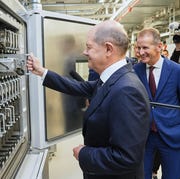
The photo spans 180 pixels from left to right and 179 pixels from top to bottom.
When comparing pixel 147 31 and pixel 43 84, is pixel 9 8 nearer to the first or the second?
pixel 43 84

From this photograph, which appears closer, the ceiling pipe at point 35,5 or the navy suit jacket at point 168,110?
the ceiling pipe at point 35,5

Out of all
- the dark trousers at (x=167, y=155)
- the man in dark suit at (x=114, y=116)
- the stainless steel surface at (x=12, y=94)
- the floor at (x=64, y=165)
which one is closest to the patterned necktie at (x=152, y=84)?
the dark trousers at (x=167, y=155)

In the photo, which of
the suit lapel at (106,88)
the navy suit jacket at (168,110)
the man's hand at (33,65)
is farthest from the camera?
the navy suit jacket at (168,110)

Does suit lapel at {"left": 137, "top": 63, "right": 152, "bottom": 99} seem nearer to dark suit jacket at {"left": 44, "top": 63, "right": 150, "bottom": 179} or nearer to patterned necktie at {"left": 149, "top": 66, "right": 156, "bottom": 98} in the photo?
patterned necktie at {"left": 149, "top": 66, "right": 156, "bottom": 98}

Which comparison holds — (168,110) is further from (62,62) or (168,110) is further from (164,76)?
(62,62)

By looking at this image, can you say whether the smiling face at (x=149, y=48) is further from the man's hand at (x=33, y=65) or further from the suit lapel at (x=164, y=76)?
the man's hand at (x=33, y=65)

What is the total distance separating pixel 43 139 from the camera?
1874mm

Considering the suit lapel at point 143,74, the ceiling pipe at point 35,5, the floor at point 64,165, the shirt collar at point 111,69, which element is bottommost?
the floor at point 64,165

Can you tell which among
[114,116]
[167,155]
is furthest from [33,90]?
[167,155]

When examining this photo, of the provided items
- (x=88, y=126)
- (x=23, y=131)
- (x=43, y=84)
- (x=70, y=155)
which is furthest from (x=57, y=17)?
(x=70, y=155)

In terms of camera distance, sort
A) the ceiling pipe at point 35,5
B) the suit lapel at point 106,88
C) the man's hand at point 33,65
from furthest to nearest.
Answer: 1. the ceiling pipe at point 35,5
2. the man's hand at point 33,65
3. the suit lapel at point 106,88

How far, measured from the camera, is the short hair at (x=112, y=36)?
1.18 meters

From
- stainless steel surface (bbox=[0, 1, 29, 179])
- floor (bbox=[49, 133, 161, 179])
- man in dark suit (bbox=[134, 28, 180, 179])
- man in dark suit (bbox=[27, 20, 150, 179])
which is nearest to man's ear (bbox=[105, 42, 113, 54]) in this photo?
man in dark suit (bbox=[27, 20, 150, 179])

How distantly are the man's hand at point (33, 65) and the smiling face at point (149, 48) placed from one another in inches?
31.1
